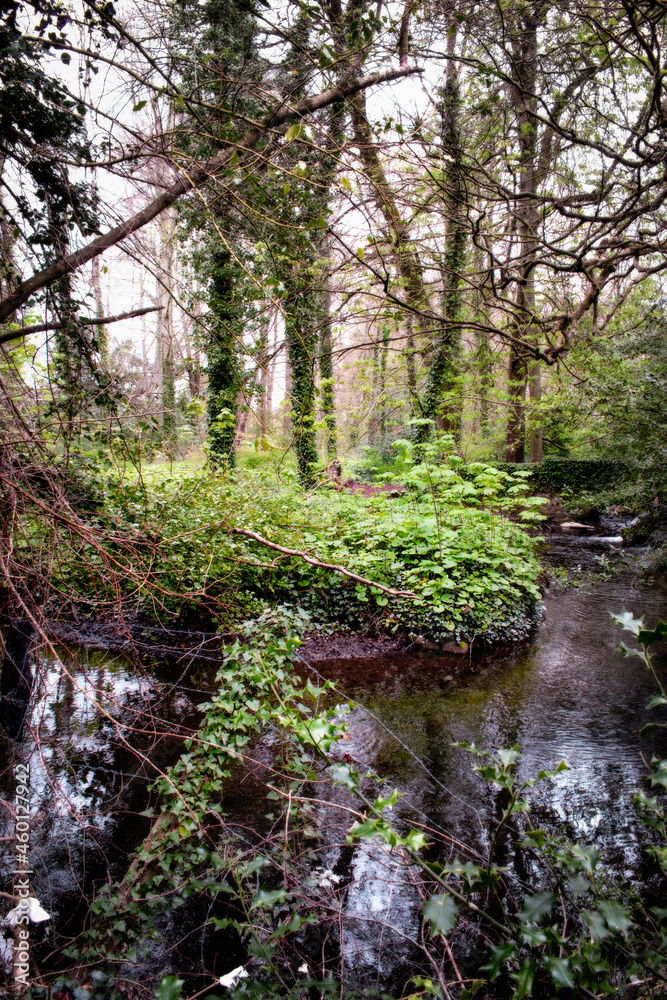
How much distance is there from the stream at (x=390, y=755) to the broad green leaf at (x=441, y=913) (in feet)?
1.69

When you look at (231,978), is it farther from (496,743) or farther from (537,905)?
(496,743)

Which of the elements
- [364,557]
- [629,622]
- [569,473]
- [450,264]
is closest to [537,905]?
[629,622]

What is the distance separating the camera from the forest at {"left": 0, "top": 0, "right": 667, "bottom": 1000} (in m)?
2.19

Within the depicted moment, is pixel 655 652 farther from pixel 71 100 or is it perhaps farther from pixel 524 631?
pixel 71 100

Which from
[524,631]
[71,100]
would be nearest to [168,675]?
[524,631]

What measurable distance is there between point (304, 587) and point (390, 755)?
2.81 metres

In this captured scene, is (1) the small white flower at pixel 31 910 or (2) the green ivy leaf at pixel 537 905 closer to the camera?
(2) the green ivy leaf at pixel 537 905

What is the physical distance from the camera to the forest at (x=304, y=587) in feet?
7.20

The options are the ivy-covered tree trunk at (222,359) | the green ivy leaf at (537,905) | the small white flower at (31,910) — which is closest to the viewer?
the green ivy leaf at (537,905)

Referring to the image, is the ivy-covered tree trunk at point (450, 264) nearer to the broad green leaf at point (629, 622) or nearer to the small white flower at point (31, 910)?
the broad green leaf at point (629, 622)

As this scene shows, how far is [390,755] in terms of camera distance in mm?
4297

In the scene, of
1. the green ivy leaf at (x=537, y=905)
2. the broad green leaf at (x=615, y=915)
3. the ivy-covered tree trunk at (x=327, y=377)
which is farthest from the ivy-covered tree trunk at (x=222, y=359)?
the broad green leaf at (x=615, y=915)

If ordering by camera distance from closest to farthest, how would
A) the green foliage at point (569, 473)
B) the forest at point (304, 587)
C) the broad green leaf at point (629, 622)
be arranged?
the broad green leaf at point (629, 622) → the forest at point (304, 587) → the green foliage at point (569, 473)

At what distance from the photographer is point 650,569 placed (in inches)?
327
